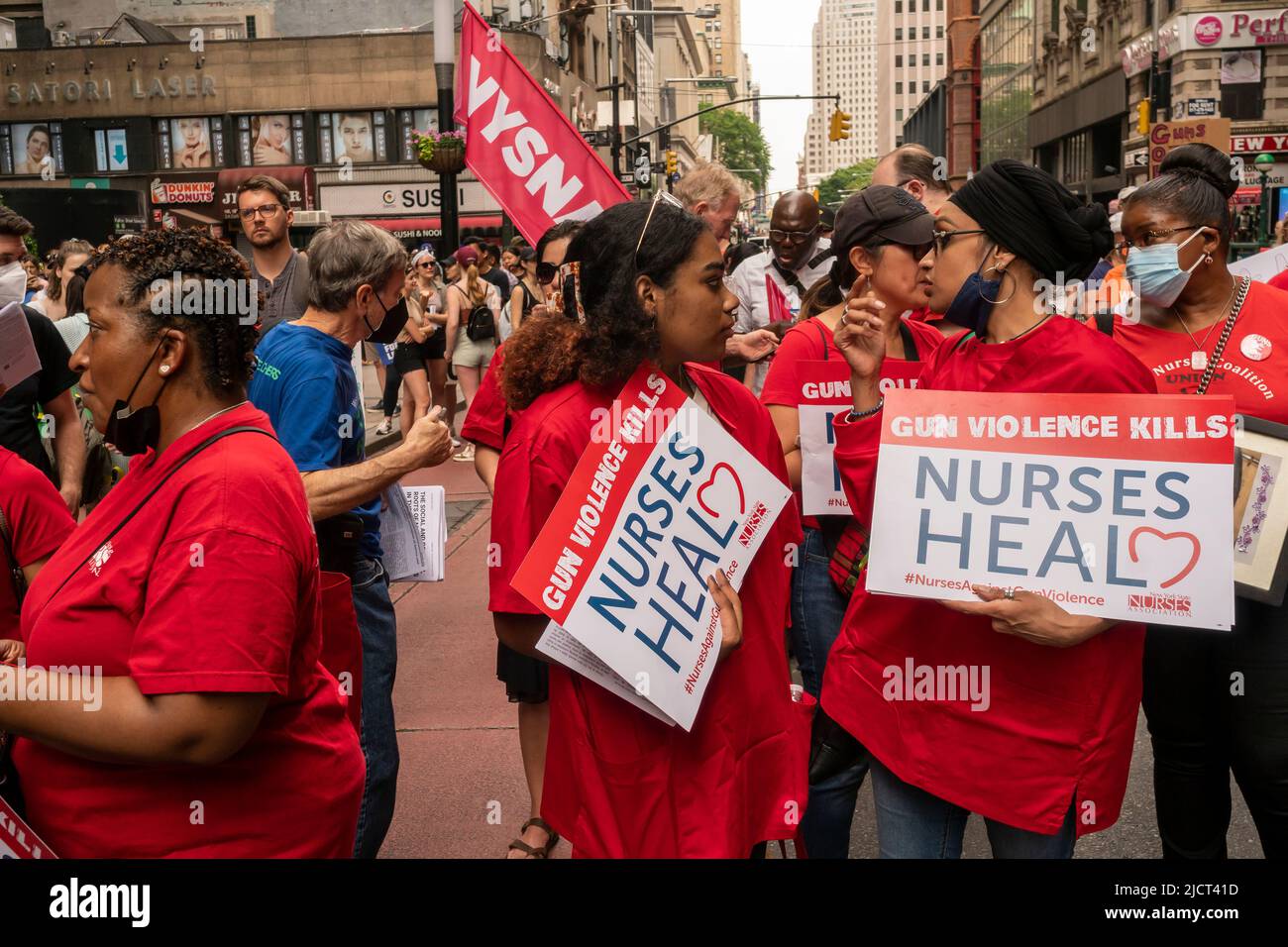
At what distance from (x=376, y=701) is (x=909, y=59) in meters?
181

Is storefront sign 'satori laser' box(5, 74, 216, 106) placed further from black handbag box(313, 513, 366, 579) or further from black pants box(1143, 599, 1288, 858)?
black pants box(1143, 599, 1288, 858)

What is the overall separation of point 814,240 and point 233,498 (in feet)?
15.2

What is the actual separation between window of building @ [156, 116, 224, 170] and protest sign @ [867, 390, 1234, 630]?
48.6 metres

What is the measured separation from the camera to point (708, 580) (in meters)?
2.65

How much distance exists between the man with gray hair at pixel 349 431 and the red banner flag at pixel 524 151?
170 cm

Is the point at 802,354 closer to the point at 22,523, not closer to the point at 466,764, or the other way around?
the point at 22,523

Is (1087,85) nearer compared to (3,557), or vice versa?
(3,557)

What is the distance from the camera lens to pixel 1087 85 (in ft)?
148

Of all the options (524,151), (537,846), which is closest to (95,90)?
(524,151)

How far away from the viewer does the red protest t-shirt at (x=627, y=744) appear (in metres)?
2.54

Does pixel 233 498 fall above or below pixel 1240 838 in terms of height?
above
